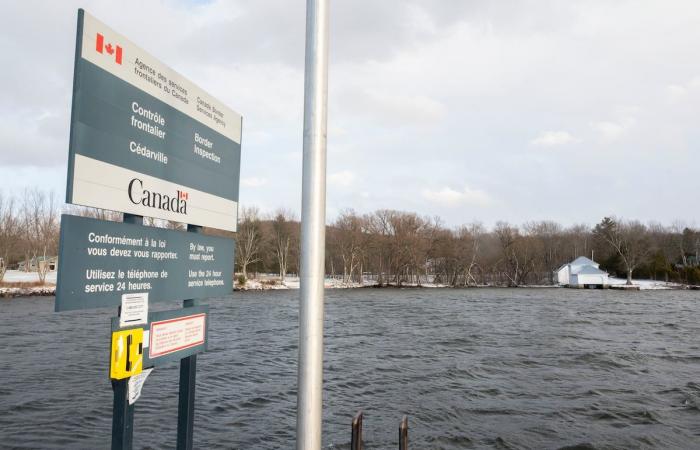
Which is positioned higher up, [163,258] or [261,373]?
[163,258]

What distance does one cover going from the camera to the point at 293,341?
22641 mm

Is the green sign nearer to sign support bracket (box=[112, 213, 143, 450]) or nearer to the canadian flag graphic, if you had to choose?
sign support bracket (box=[112, 213, 143, 450])

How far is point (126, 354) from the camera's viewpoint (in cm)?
414

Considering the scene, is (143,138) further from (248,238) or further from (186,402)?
(248,238)

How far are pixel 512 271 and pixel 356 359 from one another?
317 feet

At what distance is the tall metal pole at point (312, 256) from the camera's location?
3830 millimetres

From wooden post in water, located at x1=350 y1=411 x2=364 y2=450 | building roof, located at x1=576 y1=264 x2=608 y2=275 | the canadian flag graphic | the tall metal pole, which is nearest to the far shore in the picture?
building roof, located at x1=576 y1=264 x2=608 y2=275

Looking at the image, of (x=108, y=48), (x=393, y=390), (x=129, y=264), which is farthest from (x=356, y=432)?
(x=393, y=390)

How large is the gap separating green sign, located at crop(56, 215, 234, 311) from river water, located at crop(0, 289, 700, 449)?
5250 millimetres

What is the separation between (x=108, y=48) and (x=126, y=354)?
8.46 ft

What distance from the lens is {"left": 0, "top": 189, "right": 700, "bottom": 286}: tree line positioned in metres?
89.9

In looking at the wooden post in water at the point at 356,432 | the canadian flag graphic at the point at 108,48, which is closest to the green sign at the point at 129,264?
the canadian flag graphic at the point at 108,48

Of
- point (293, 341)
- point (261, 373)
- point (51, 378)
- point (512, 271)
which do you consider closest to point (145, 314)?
point (261, 373)

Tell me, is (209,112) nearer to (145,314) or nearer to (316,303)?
(145,314)
